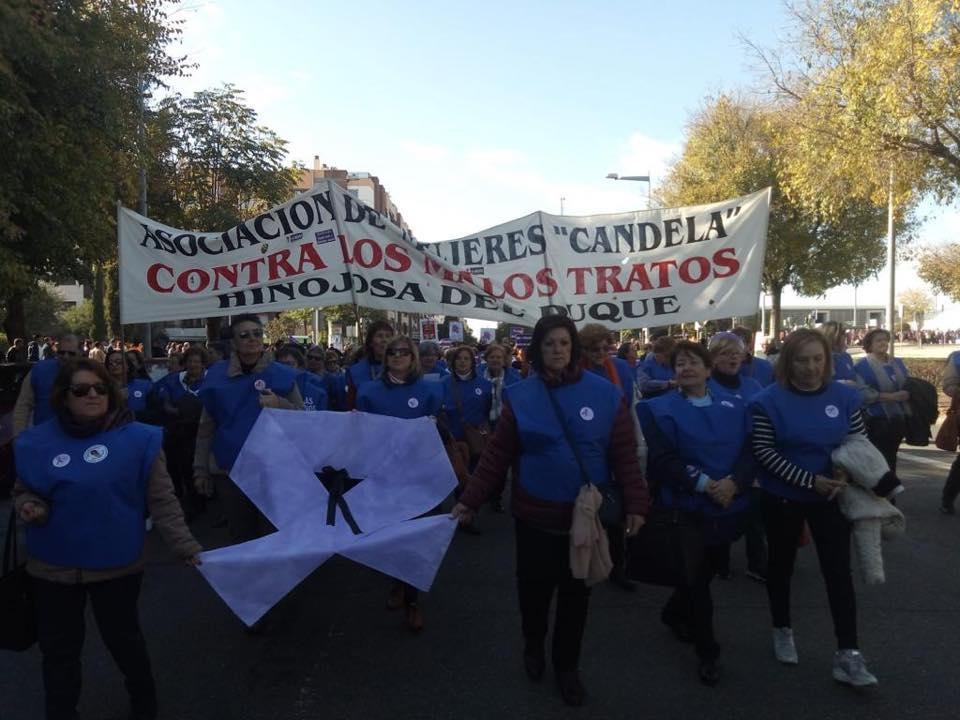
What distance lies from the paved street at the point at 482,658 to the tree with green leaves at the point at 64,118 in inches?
325

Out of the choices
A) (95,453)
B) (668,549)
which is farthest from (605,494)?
(95,453)

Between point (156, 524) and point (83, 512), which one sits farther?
point (156, 524)

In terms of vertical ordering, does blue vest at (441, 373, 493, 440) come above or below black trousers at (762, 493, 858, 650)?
above

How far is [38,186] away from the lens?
13.1 metres

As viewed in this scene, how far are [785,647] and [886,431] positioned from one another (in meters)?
3.56

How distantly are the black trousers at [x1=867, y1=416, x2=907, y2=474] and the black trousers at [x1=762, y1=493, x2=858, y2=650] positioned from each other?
135 inches

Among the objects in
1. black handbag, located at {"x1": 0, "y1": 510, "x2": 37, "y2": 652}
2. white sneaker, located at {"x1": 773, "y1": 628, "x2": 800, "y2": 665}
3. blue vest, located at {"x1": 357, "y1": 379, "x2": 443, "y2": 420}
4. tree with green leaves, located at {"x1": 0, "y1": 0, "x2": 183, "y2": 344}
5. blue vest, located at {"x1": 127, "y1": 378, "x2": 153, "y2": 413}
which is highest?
tree with green leaves, located at {"x1": 0, "y1": 0, "x2": 183, "y2": 344}

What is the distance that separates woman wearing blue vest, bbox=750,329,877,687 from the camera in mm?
3986

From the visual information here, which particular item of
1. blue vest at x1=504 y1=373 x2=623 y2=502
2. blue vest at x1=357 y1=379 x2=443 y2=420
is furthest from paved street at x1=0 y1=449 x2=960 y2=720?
blue vest at x1=357 y1=379 x2=443 y2=420

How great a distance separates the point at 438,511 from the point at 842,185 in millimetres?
13350

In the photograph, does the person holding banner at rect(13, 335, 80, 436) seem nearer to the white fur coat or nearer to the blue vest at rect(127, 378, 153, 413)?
the blue vest at rect(127, 378, 153, 413)

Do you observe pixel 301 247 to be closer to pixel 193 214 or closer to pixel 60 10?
pixel 60 10

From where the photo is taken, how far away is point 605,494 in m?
3.80

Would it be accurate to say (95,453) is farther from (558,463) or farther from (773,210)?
(773,210)
